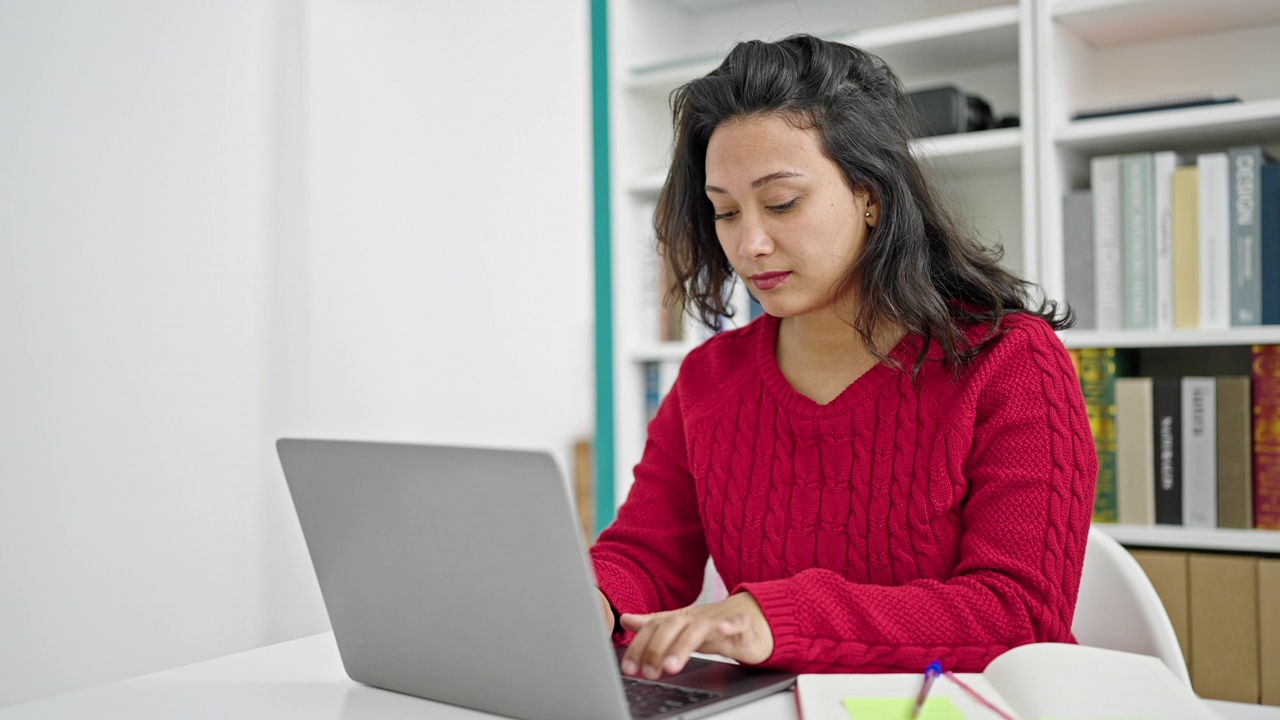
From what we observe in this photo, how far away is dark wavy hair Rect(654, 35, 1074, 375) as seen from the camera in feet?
3.96

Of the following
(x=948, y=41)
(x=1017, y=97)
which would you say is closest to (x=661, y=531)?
(x=948, y=41)

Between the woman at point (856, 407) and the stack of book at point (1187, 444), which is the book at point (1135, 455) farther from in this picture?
the woman at point (856, 407)

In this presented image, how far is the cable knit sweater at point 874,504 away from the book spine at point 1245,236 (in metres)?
0.76

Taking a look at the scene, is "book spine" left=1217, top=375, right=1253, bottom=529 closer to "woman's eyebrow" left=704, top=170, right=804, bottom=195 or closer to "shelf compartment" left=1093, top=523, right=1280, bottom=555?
"shelf compartment" left=1093, top=523, right=1280, bottom=555

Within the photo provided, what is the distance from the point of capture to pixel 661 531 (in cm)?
133

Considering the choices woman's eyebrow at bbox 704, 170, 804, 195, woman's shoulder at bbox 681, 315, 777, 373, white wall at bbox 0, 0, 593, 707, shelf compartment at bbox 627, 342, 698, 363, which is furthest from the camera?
shelf compartment at bbox 627, 342, 698, 363

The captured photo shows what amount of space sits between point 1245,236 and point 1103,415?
360mm

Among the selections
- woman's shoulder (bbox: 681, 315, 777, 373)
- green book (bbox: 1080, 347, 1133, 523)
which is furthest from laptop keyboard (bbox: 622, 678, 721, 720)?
green book (bbox: 1080, 347, 1133, 523)

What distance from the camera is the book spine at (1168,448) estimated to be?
1814 millimetres

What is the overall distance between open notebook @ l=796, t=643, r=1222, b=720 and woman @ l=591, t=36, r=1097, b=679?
12cm

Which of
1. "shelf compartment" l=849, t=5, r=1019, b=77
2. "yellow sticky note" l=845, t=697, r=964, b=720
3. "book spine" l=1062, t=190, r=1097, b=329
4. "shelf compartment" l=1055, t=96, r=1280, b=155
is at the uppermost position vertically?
Answer: "shelf compartment" l=849, t=5, r=1019, b=77

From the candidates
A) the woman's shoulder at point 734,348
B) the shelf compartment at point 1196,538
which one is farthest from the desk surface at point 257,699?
the shelf compartment at point 1196,538

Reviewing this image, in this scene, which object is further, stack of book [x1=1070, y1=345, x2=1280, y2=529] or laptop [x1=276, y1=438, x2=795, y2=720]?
stack of book [x1=1070, y1=345, x2=1280, y2=529]

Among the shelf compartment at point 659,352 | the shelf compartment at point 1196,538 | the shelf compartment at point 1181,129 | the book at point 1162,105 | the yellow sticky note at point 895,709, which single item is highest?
the book at point 1162,105
